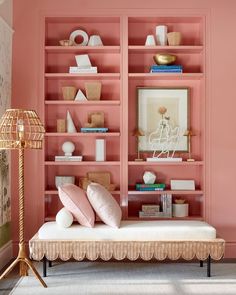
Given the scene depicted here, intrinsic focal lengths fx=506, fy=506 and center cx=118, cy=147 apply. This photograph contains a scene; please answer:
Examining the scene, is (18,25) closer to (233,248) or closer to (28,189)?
(28,189)

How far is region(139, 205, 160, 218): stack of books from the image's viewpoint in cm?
577

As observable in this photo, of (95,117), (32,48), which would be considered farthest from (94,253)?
(32,48)

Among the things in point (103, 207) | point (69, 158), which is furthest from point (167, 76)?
point (103, 207)

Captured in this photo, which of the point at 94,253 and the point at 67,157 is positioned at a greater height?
the point at 67,157

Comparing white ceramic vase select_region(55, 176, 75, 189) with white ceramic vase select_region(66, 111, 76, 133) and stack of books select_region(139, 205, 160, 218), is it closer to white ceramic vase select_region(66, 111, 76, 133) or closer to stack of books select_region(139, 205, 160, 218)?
white ceramic vase select_region(66, 111, 76, 133)

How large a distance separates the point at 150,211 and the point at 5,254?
167cm

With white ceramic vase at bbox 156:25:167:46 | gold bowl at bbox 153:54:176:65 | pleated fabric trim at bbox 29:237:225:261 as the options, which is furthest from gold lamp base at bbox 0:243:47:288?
white ceramic vase at bbox 156:25:167:46

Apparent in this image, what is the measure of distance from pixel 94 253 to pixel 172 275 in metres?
0.80

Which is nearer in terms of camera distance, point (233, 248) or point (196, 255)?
point (196, 255)

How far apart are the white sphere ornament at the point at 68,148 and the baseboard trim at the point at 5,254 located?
3.89ft

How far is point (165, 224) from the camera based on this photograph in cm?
514

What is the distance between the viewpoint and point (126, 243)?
4.79m

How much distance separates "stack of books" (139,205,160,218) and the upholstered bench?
84 cm

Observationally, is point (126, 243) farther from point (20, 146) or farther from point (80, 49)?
point (80, 49)
